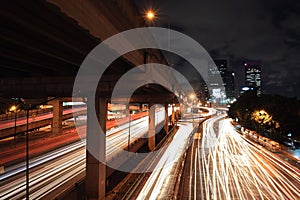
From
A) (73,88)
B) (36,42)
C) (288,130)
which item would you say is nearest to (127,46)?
(36,42)

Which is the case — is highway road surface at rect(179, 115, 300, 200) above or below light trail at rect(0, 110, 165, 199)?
below

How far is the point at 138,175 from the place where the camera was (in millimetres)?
20875

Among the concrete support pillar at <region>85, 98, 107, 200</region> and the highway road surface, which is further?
the highway road surface

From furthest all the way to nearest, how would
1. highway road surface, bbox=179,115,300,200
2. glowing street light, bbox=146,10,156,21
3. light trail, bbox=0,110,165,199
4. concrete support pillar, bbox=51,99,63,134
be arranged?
concrete support pillar, bbox=51,99,63,134 → highway road surface, bbox=179,115,300,200 → light trail, bbox=0,110,165,199 → glowing street light, bbox=146,10,156,21

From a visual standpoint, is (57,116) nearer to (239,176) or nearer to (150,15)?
(239,176)

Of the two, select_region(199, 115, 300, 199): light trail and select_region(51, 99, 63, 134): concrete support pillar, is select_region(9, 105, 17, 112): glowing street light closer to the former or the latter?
select_region(51, 99, 63, 134): concrete support pillar

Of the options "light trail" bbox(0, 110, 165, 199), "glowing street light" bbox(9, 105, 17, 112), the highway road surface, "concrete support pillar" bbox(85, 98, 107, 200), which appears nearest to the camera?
"light trail" bbox(0, 110, 165, 199)

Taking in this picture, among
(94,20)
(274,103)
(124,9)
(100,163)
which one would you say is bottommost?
(100,163)

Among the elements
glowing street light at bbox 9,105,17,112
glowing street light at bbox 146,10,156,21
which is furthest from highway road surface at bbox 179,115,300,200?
glowing street light at bbox 9,105,17,112

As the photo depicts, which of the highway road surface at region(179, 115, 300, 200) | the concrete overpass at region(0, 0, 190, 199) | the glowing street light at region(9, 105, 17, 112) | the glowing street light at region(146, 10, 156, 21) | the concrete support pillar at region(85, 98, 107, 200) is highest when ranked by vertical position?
the glowing street light at region(146, 10, 156, 21)

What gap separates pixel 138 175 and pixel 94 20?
52.0 ft

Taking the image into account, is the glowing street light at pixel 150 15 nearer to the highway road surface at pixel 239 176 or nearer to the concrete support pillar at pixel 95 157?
the concrete support pillar at pixel 95 157

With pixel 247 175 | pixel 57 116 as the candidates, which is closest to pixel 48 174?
pixel 247 175

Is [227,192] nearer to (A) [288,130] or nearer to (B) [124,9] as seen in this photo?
(B) [124,9]
